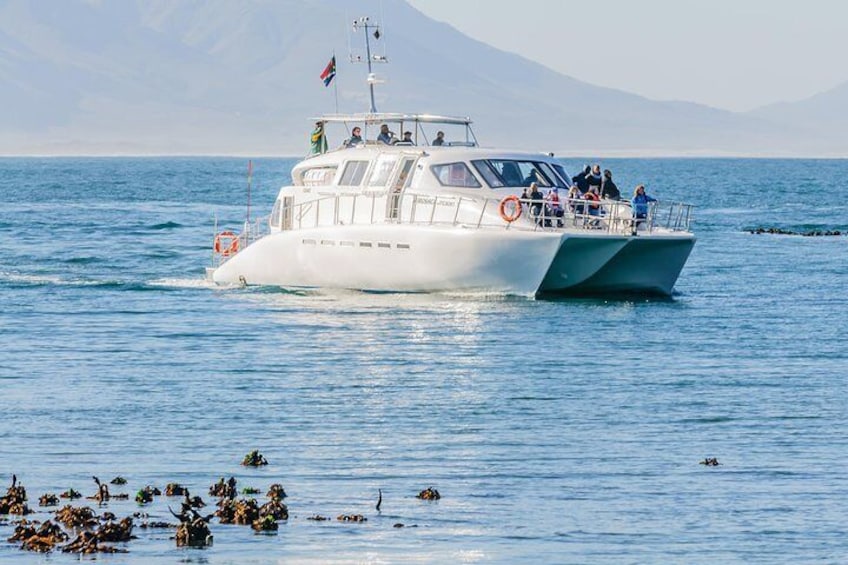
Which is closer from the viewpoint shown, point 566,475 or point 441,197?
point 566,475

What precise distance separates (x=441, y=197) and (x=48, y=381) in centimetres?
1212

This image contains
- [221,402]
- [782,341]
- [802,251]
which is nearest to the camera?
[221,402]

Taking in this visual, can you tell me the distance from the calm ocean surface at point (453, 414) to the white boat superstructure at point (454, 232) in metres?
0.59

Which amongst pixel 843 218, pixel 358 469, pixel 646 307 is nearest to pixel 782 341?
pixel 646 307

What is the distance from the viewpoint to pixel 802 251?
184 ft

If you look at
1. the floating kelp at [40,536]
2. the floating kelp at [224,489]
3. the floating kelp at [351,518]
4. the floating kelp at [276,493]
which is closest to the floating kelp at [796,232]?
the floating kelp at [276,493]

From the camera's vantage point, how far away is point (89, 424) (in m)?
22.9

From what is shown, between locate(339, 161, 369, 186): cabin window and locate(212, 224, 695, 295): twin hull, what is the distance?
4.28 ft

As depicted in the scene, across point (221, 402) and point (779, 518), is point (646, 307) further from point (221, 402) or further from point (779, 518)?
point (779, 518)

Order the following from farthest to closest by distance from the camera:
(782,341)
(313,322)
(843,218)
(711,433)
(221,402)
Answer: (843,218) → (313,322) → (782,341) → (221,402) → (711,433)

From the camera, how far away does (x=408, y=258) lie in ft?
121

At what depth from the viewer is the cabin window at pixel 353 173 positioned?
129ft

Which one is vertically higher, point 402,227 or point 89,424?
point 402,227

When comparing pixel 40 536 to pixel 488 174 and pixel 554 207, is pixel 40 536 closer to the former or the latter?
pixel 554 207
